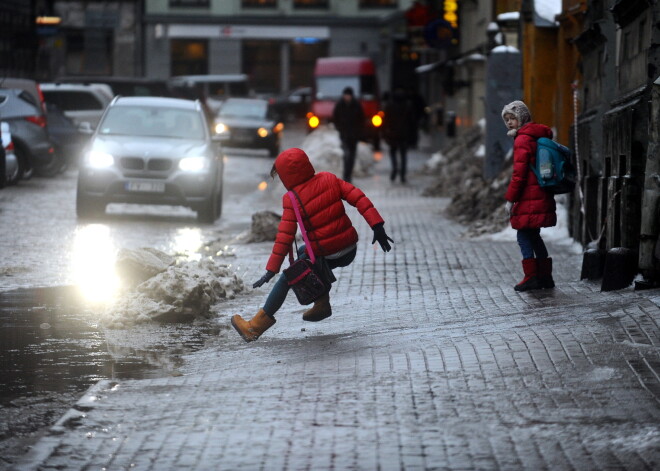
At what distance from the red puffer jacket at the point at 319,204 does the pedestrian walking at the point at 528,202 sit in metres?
2.16

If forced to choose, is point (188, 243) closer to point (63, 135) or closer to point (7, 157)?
→ point (7, 157)

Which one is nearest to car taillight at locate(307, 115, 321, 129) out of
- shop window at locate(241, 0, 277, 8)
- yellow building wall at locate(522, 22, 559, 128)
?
yellow building wall at locate(522, 22, 559, 128)

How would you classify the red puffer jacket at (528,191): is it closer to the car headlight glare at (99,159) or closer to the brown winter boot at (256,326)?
the brown winter boot at (256,326)

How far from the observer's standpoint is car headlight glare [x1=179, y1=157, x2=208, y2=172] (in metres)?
19.0

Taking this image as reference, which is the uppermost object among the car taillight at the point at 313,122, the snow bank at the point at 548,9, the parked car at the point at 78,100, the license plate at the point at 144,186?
the snow bank at the point at 548,9

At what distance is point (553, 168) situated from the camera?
10.8 m

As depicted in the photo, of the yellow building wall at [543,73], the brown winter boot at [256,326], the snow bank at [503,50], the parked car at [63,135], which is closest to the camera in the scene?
the brown winter boot at [256,326]

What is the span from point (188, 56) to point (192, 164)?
53083 millimetres

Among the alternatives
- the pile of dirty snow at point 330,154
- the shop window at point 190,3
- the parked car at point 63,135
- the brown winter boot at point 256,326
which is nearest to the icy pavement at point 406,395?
the brown winter boot at point 256,326

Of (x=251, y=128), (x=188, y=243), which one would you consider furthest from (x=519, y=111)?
(x=251, y=128)

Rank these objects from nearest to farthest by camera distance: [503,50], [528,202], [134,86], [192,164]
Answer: [528,202] → [192,164] → [503,50] → [134,86]

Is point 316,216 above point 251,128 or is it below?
below

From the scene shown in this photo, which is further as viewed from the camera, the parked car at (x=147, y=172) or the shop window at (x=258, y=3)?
the shop window at (x=258, y=3)

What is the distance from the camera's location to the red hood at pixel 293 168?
9047mm
